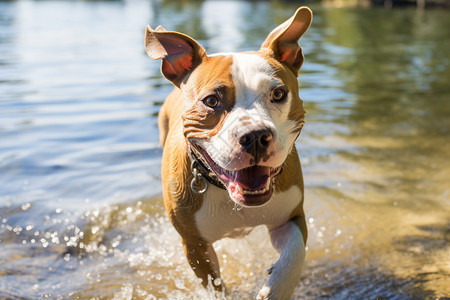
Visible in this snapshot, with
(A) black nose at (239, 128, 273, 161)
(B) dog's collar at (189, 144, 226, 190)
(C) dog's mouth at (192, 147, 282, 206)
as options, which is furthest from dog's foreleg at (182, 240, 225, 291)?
(A) black nose at (239, 128, 273, 161)

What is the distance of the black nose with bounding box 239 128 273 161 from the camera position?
8.83 feet

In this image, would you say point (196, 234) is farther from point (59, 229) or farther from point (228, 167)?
point (59, 229)

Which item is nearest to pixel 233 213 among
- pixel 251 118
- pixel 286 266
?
pixel 286 266

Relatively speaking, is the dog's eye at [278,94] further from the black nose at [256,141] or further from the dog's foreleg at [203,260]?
the dog's foreleg at [203,260]

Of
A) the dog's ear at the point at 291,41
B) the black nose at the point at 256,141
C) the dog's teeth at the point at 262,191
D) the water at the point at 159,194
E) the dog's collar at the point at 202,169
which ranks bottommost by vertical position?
the water at the point at 159,194

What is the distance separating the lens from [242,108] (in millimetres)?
2850

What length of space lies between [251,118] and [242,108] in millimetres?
126

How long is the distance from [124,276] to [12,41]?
52.8ft

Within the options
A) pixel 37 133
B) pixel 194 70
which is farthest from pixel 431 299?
pixel 37 133

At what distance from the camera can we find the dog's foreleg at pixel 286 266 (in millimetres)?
3096

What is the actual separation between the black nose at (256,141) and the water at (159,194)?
1452 mm

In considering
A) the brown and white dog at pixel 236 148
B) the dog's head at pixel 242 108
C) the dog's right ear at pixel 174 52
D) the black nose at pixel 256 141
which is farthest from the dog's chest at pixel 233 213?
the dog's right ear at pixel 174 52

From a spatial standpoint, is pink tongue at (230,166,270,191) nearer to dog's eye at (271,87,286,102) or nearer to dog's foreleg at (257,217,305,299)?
dog's eye at (271,87,286,102)

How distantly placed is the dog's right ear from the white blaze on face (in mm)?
270
